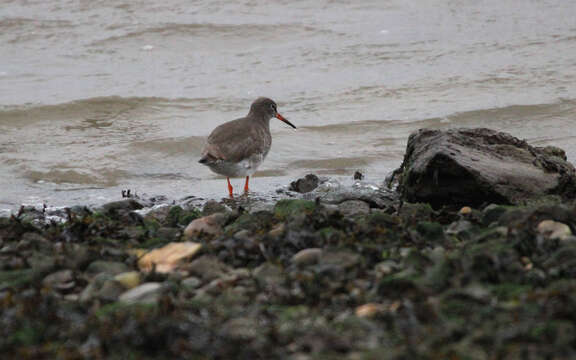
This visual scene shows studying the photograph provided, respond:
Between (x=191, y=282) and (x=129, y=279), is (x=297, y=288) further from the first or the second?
(x=129, y=279)

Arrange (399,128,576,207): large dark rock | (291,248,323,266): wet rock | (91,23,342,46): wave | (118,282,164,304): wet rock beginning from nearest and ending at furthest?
1. (118,282,164,304): wet rock
2. (291,248,323,266): wet rock
3. (399,128,576,207): large dark rock
4. (91,23,342,46): wave

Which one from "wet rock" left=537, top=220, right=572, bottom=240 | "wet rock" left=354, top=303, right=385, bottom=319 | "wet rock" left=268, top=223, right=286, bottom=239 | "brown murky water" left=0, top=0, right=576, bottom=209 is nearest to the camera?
"wet rock" left=354, top=303, right=385, bottom=319

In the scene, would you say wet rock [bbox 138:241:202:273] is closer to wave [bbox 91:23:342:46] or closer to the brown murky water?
the brown murky water

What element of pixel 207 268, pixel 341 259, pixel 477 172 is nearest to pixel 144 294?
pixel 207 268

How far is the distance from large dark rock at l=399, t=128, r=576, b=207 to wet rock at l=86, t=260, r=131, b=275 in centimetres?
270

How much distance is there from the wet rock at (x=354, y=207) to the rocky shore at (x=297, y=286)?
384mm

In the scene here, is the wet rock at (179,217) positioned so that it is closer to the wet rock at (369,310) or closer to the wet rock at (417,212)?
the wet rock at (417,212)

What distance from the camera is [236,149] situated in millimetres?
7652

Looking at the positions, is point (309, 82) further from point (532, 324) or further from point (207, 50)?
point (532, 324)

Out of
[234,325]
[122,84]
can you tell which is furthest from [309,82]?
[234,325]

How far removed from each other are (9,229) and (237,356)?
8.68 ft

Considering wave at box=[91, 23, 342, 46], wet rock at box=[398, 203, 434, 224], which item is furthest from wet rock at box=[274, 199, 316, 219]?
wave at box=[91, 23, 342, 46]

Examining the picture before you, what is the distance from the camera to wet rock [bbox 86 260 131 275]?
3.84 m

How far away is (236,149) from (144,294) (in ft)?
14.3
